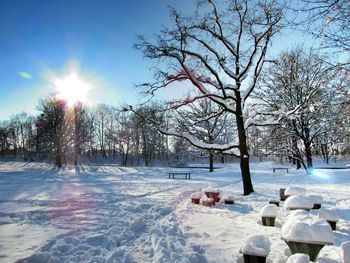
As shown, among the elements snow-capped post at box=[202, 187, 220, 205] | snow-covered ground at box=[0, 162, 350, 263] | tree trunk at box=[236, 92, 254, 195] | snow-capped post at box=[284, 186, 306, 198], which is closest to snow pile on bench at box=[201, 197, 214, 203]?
snow-capped post at box=[202, 187, 220, 205]

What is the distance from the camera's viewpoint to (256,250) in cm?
456

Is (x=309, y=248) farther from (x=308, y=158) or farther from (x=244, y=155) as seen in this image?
(x=308, y=158)

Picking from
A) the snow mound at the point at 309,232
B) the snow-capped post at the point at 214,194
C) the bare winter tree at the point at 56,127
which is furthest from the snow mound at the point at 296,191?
the bare winter tree at the point at 56,127

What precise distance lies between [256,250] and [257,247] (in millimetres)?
76

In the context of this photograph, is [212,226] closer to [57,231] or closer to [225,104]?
[57,231]

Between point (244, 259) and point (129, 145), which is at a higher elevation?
point (129, 145)

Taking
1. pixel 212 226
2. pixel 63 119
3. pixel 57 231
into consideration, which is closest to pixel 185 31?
pixel 212 226

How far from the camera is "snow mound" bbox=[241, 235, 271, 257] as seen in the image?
4.55 meters

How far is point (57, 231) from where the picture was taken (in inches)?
293

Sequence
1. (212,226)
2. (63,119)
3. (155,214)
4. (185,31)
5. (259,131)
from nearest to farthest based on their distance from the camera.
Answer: (212,226) → (155,214) → (185,31) → (259,131) → (63,119)

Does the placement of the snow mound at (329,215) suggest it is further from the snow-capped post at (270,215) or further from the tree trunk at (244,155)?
the tree trunk at (244,155)

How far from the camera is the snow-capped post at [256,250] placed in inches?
179

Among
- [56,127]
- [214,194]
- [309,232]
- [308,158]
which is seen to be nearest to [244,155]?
[214,194]

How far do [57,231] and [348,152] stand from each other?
59.9ft
